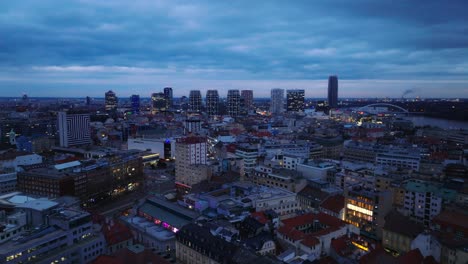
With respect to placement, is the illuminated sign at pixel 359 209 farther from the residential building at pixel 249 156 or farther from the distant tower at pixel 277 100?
the distant tower at pixel 277 100

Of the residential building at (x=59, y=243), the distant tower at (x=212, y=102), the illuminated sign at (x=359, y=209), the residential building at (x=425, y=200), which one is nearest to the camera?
the residential building at (x=59, y=243)

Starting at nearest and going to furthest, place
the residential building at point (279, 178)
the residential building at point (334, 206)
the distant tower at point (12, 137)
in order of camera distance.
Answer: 1. the residential building at point (334, 206)
2. the residential building at point (279, 178)
3. the distant tower at point (12, 137)

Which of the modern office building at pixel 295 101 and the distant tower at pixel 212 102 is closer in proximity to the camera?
the distant tower at pixel 212 102

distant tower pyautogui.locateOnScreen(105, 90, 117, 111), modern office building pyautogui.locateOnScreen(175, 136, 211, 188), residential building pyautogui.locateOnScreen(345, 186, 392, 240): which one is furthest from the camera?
distant tower pyautogui.locateOnScreen(105, 90, 117, 111)

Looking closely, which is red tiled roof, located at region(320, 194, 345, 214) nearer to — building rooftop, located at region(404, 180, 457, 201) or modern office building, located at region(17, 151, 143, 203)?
building rooftop, located at region(404, 180, 457, 201)

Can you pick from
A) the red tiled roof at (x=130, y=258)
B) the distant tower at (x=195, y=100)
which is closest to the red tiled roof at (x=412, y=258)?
the red tiled roof at (x=130, y=258)

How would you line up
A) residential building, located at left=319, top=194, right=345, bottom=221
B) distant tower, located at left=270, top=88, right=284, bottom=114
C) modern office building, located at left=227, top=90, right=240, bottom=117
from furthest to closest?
distant tower, located at left=270, top=88, right=284, bottom=114 < modern office building, located at left=227, top=90, right=240, bottom=117 < residential building, located at left=319, top=194, right=345, bottom=221

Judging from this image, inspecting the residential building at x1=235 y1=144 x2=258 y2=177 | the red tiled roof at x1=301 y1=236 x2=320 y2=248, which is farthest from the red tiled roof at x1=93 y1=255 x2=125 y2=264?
the residential building at x1=235 y1=144 x2=258 y2=177
